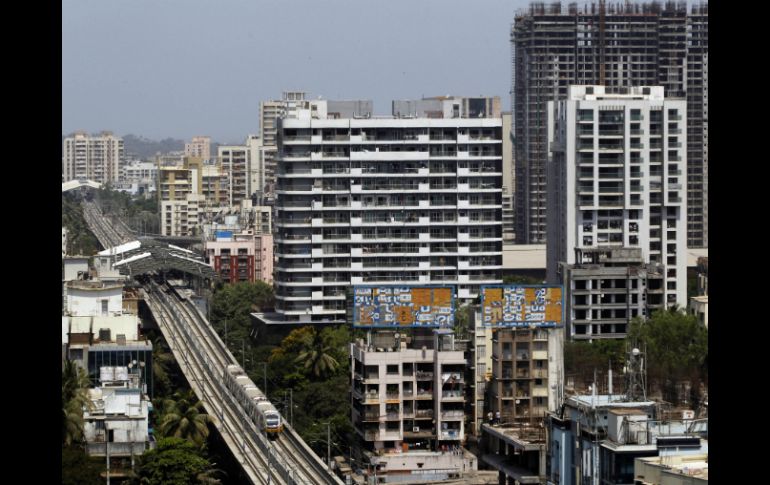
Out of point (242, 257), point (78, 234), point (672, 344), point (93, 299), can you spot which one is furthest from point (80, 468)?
point (78, 234)

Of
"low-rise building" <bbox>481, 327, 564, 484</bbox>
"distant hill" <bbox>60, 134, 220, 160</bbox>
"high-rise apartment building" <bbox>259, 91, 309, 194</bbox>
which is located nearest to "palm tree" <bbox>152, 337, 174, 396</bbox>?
"low-rise building" <bbox>481, 327, 564, 484</bbox>

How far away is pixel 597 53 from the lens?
1657 inches

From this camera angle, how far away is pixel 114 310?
2005 centimetres

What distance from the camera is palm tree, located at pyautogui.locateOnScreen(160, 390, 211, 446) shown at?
15797 millimetres

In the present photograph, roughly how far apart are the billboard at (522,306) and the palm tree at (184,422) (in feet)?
10.4

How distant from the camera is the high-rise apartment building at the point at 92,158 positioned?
78.9m

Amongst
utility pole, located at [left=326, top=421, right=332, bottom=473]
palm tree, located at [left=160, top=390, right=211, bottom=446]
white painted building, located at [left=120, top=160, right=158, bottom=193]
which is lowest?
utility pole, located at [left=326, top=421, right=332, bottom=473]

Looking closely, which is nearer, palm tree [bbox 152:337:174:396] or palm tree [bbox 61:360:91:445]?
palm tree [bbox 61:360:91:445]

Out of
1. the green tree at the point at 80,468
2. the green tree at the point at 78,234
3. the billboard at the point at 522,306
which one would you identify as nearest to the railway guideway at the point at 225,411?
the billboard at the point at 522,306

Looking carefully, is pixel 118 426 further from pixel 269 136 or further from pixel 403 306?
pixel 269 136

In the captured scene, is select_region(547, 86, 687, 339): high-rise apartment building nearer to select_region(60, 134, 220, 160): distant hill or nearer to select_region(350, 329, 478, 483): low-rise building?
select_region(350, 329, 478, 483): low-rise building

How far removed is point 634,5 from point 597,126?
19.0 metres

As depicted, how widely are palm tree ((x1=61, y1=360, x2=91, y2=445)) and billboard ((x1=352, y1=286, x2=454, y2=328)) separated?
3.47 metres
